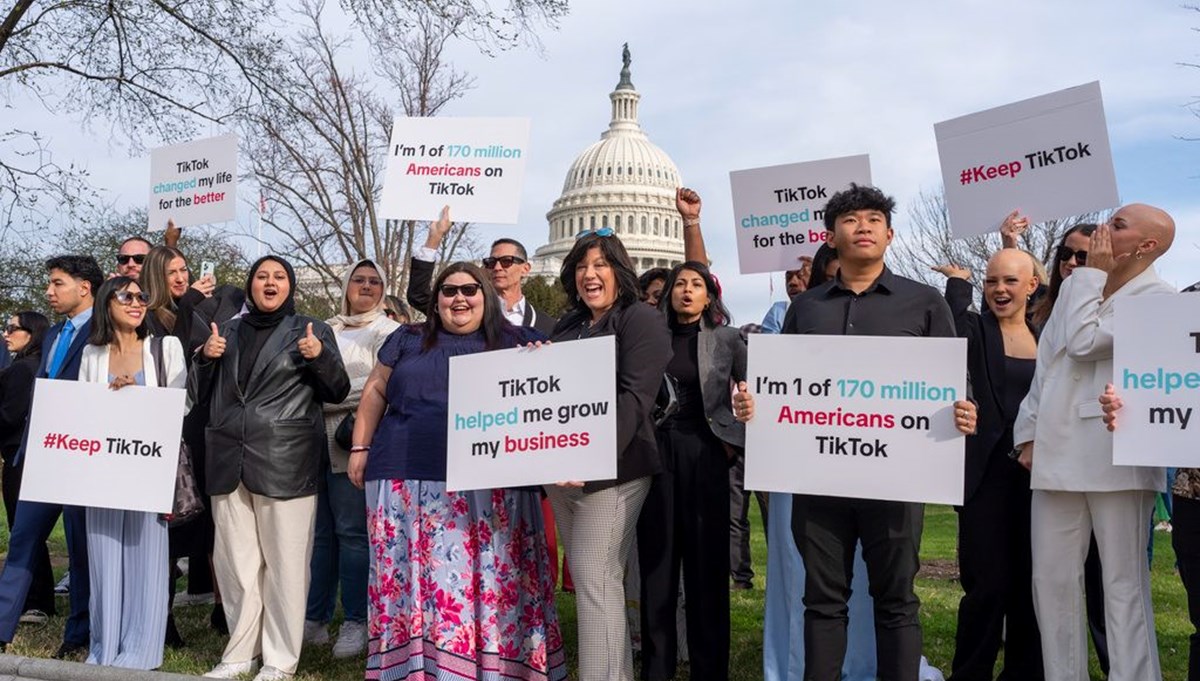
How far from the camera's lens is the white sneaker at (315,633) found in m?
6.82

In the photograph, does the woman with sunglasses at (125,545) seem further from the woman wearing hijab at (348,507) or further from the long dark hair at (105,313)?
the woman wearing hijab at (348,507)

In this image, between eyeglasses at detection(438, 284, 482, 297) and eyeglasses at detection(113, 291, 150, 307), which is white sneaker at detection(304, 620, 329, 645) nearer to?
eyeglasses at detection(113, 291, 150, 307)

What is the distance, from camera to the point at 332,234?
24.6 metres

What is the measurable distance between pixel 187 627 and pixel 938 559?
24.0ft

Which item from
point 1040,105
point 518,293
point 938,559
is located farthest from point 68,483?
point 938,559

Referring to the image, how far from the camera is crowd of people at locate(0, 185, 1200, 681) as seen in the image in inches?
187

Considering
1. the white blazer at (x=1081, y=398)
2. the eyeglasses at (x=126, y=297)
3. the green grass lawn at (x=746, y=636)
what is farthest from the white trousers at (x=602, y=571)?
the eyeglasses at (x=126, y=297)

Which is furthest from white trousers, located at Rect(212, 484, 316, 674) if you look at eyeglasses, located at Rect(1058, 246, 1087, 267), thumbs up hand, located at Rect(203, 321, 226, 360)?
eyeglasses, located at Rect(1058, 246, 1087, 267)

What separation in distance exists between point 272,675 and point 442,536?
49.6 inches

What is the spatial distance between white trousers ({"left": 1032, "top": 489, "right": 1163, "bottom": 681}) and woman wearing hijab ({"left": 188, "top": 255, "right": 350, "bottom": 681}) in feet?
11.5

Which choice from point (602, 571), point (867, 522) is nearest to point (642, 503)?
point (602, 571)

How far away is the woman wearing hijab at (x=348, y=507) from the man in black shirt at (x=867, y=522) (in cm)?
283

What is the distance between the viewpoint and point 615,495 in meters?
5.17

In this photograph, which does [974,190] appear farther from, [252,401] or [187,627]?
[187,627]
